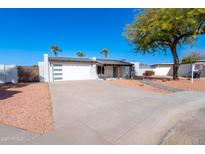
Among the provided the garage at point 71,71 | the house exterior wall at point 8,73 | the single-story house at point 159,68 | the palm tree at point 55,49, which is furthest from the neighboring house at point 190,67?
the palm tree at point 55,49

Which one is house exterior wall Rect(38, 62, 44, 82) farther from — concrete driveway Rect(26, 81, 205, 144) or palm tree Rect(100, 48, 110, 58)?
palm tree Rect(100, 48, 110, 58)

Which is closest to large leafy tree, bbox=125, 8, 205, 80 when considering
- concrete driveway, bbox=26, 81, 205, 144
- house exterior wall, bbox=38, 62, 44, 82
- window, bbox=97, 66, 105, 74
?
window, bbox=97, 66, 105, 74

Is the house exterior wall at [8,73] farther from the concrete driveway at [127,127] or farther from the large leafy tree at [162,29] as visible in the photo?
the large leafy tree at [162,29]

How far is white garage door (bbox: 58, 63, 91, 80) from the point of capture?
16438mm

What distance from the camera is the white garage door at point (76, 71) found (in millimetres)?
16438

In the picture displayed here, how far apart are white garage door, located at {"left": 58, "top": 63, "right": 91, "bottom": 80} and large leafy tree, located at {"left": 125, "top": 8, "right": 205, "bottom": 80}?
23.7ft

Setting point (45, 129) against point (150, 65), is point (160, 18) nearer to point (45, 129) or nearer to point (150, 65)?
point (45, 129)

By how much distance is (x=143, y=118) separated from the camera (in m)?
4.24

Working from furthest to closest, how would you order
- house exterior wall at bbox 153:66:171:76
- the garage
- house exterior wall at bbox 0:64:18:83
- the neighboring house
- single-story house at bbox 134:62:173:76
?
house exterior wall at bbox 153:66:171:76 < single-story house at bbox 134:62:173:76 < the neighboring house < the garage < house exterior wall at bbox 0:64:18:83

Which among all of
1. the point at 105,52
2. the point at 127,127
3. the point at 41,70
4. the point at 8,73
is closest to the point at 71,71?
the point at 41,70

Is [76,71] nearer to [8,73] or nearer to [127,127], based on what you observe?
[8,73]

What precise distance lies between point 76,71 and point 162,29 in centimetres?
1142
